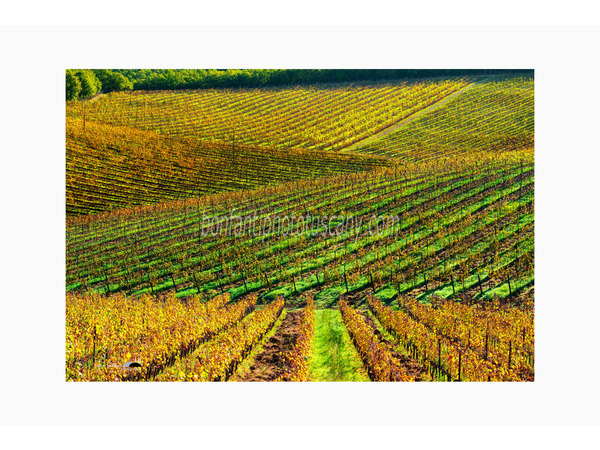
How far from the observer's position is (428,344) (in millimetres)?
6781

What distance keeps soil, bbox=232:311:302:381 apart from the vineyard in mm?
29

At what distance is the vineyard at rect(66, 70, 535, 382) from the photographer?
665 cm

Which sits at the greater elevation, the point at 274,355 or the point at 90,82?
the point at 90,82

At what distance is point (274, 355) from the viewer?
6.88 metres

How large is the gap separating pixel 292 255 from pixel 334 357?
13.2 feet

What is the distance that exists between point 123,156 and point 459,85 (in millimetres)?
15615

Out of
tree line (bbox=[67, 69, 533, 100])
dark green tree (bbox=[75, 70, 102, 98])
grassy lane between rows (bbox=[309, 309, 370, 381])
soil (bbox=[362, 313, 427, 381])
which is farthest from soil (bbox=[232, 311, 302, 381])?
dark green tree (bbox=[75, 70, 102, 98])

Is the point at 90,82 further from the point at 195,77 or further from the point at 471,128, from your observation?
the point at 471,128

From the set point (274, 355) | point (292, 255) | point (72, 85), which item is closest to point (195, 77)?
point (72, 85)

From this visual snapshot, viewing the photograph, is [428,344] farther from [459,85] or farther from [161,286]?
[459,85]

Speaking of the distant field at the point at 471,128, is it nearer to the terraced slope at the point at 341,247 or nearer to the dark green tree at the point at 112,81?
the terraced slope at the point at 341,247

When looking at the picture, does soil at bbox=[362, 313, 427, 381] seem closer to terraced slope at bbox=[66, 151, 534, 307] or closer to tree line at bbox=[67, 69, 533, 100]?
terraced slope at bbox=[66, 151, 534, 307]

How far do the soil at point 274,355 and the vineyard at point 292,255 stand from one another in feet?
0.09
